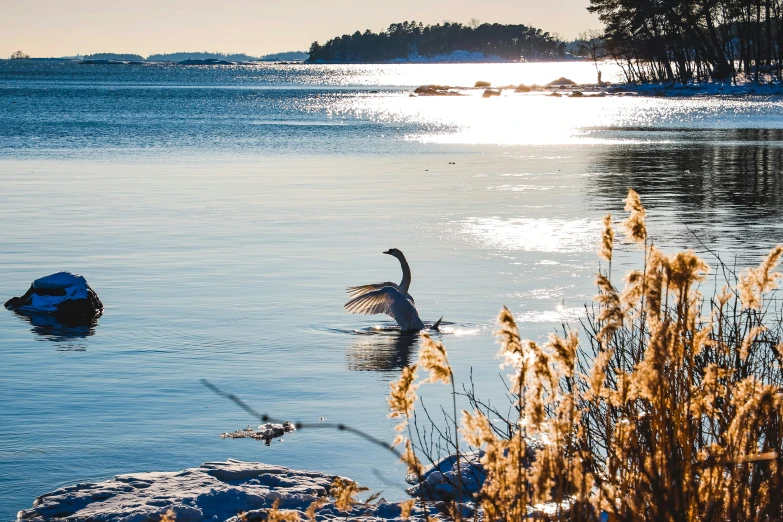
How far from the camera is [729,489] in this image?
12.4ft

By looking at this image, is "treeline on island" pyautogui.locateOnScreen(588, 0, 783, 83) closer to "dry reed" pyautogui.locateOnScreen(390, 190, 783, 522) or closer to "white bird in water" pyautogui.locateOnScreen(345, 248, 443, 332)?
"white bird in water" pyautogui.locateOnScreen(345, 248, 443, 332)

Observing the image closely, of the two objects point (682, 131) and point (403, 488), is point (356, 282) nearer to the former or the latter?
point (403, 488)

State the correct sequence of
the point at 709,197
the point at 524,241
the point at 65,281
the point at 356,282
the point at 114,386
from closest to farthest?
the point at 114,386
the point at 65,281
the point at 356,282
the point at 524,241
the point at 709,197

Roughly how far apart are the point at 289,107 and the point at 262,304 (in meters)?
84.6

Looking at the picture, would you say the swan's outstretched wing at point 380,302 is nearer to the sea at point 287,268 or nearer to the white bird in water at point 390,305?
the white bird in water at point 390,305

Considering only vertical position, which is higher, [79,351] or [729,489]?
[729,489]

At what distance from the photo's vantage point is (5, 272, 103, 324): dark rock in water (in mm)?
12852

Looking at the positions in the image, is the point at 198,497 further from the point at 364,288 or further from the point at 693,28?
the point at 693,28

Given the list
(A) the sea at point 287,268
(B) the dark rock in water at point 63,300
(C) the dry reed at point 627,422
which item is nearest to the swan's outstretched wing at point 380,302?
(A) the sea at point 287,268

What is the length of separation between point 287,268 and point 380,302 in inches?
151

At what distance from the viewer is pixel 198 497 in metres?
6.58

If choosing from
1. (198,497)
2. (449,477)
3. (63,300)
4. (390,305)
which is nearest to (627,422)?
(449,477)

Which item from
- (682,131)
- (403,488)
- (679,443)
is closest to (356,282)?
(403,488)

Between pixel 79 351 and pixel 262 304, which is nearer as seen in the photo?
pixel 79 351
